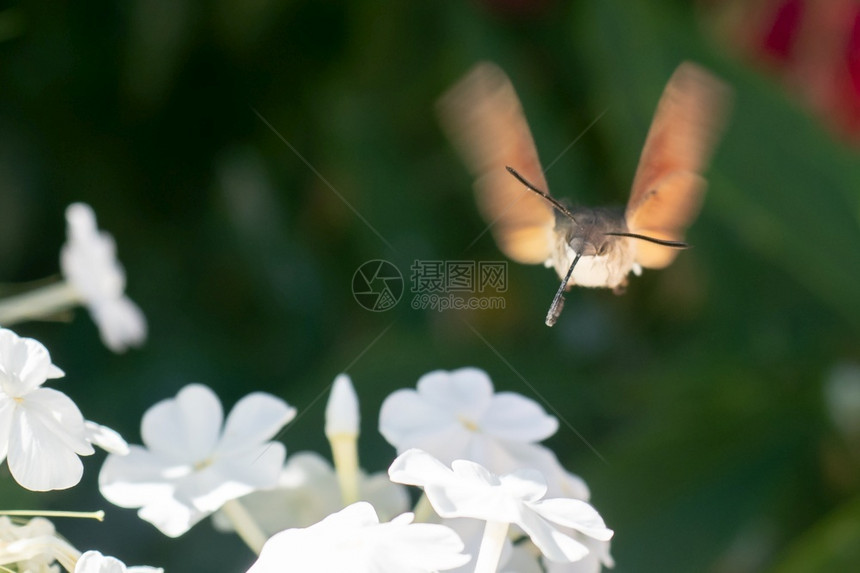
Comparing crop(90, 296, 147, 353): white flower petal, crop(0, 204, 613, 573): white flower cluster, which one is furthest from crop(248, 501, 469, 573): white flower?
crop(90, 296, 147, 353): white flower petal

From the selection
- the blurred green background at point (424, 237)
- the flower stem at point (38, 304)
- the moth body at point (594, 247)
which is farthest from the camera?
the blurred green background at point (424, 237)

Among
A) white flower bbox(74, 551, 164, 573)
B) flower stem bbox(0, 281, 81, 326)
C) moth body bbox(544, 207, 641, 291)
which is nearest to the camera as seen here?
white flower bbox(74, 551, 164, 573)

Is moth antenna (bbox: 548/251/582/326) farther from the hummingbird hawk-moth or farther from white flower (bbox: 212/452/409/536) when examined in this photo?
white flower (bbox: 212/452/409/536)

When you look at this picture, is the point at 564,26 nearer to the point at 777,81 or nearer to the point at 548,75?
the point at 548,75

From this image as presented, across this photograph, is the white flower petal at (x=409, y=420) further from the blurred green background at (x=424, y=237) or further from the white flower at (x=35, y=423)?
the blurred green background at (x=424, y=237)

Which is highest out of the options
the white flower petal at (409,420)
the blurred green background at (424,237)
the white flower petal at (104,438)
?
the white flower petal at (104,438)

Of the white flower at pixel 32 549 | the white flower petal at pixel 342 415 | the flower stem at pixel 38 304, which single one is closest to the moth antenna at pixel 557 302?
the white flower petal at pixel 342 415
